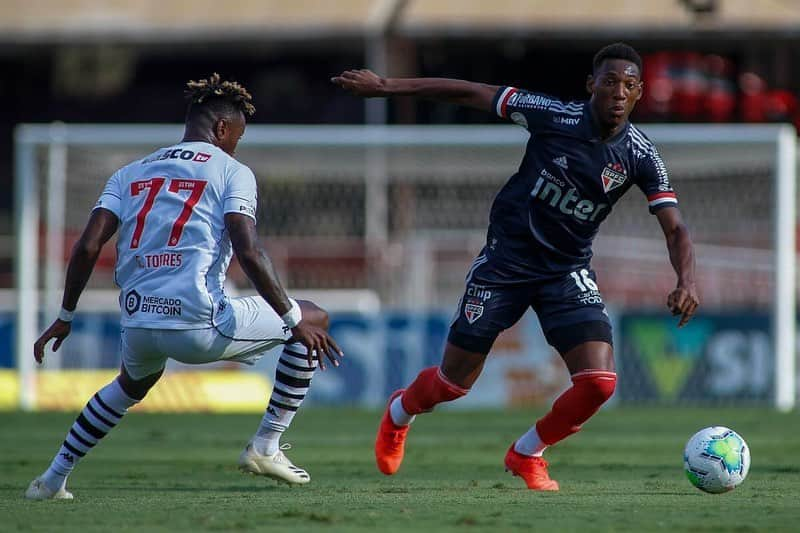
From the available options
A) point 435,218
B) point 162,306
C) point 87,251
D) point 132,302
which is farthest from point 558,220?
point 435,218

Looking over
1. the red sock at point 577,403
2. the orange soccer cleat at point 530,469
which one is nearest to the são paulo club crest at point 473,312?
the red sock at point 577,403

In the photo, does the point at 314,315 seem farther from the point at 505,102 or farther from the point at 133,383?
the point at 505,102

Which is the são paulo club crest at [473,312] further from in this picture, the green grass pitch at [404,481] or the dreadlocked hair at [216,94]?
the dreadlocked hair at [216,94]

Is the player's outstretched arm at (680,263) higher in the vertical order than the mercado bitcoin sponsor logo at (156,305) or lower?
higher

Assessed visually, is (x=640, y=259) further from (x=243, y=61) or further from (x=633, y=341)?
(x=243, y=61)

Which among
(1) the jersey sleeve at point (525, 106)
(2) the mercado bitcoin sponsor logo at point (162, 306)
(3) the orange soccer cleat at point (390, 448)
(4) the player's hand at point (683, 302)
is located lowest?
(3) the orange soccer cleat at point (390, 448)

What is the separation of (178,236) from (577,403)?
2287 millimetres

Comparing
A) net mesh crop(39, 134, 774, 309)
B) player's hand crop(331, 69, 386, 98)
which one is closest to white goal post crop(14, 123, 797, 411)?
net mesh crop(39, 134, 774, 309)

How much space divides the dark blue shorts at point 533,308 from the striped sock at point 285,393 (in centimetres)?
90

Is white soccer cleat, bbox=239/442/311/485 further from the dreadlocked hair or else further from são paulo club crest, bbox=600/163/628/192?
são paulo club crest, bbox=600/163/628/192

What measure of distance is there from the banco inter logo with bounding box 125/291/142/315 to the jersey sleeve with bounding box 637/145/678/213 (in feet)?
8.74

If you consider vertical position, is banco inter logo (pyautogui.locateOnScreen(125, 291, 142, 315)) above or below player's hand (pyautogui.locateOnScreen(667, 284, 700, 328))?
below

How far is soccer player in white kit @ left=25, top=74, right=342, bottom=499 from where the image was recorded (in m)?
6.80

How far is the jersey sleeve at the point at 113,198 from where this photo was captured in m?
6.94
